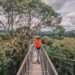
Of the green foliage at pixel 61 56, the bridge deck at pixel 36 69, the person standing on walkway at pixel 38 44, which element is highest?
the person standing on walkway at pixel 38 44

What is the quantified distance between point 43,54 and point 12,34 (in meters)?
0.86

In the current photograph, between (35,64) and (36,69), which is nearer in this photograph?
(36,69)

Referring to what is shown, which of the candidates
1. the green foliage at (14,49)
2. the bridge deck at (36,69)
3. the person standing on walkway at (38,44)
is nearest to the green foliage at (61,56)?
the person standing on walkway at (38,44)

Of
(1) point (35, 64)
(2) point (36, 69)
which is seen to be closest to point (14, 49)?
(1) point (35, 64)

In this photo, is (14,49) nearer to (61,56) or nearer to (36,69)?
(36,69)

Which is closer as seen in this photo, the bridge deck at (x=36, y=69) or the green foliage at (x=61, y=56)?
the bridge deck at (x=36, y=69)

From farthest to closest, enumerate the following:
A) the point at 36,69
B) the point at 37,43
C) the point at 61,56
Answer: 1. the point at 61,56
2. the point at 37,43
3. the point at 36,69

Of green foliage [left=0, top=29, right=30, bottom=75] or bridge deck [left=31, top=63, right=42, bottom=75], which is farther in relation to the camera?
green foliage [left=0, top=29, right=30, bottom=75]

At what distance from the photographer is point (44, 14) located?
6859 mm

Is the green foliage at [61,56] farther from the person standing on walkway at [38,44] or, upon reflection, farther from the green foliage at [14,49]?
the green foliage at [14,49]

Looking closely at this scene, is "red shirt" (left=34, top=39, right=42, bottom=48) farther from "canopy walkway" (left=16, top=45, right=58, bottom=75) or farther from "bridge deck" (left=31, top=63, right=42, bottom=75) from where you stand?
"bridge deck" (left=31, top=63, right=42, bottom=75)

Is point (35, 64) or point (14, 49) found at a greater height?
point (14, 49)

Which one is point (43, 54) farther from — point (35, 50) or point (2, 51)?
point (2, 51)

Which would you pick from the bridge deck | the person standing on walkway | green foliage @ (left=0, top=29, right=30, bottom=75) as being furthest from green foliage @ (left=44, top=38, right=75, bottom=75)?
green foliage @ (left=0, top=29, right=30, bottom=75)
